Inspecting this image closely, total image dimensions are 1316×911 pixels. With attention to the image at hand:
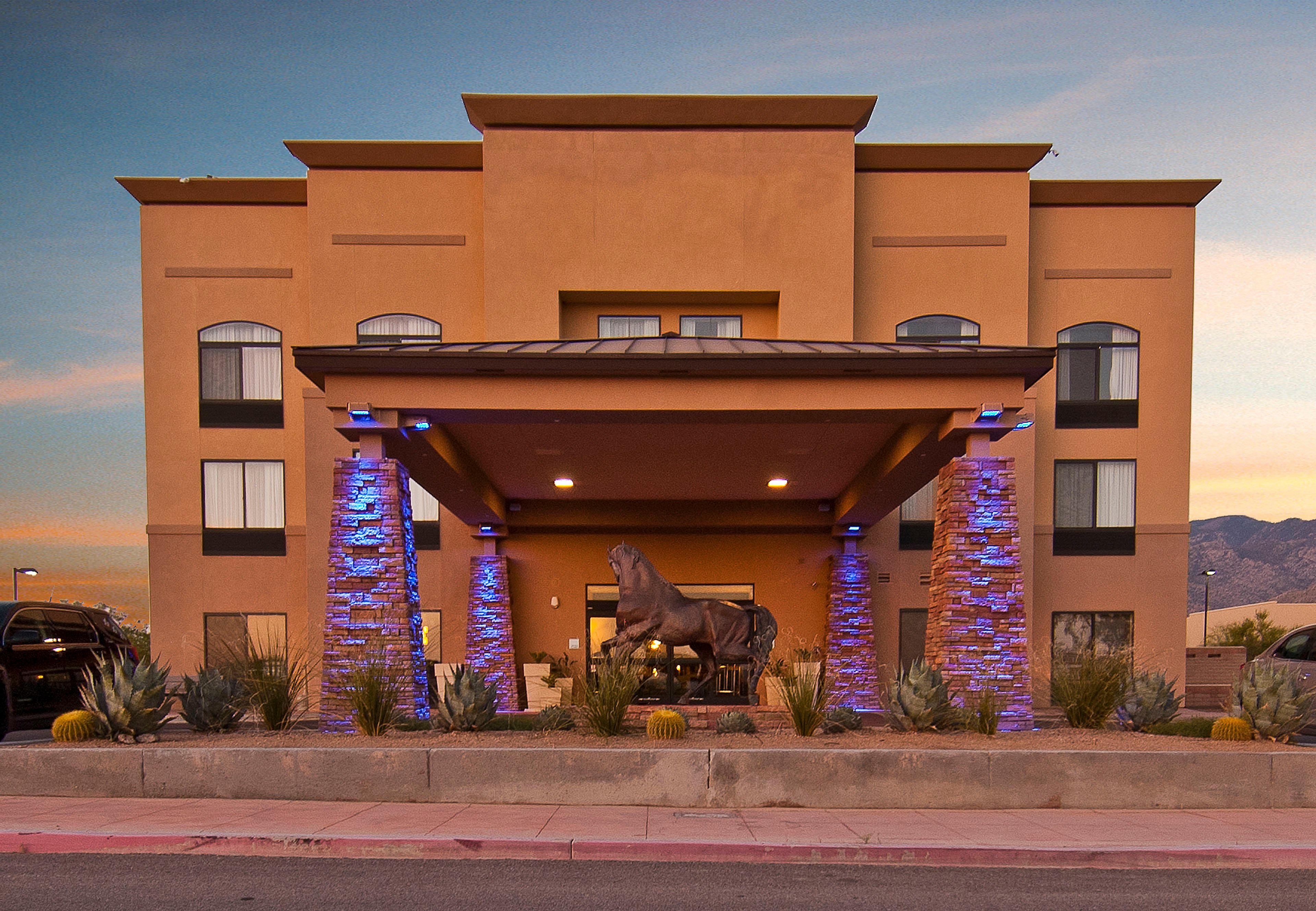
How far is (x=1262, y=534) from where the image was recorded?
505 ft

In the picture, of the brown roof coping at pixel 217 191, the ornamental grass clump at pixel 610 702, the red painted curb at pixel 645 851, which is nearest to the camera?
the red painted curb at pixel 645 851

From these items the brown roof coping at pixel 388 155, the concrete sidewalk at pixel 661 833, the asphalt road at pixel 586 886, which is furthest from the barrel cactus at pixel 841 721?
the brown roof coping at pixel 388 155

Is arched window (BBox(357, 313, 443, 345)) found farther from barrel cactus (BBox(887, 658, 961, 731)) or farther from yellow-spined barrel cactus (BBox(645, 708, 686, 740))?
barrel cactus (BBox(887, 658, 961, 731))

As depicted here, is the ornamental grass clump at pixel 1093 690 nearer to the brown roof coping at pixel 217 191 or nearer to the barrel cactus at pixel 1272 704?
the barrel cactus at pixel 1272 704

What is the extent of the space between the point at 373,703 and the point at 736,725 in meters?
4.21

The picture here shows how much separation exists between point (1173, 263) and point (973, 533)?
14.5m

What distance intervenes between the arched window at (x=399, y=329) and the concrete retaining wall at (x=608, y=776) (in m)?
13.7

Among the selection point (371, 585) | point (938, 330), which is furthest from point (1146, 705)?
point (938, 330)

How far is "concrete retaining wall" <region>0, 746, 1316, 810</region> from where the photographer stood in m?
8.70

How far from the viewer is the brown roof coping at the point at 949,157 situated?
21.3 m

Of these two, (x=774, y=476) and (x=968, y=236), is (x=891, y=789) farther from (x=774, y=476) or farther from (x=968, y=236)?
(x=968, y=236)

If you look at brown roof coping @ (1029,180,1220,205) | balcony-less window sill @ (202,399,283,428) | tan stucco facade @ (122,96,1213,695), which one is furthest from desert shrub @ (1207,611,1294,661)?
balcony-less window sill @ (202,399,283,428)

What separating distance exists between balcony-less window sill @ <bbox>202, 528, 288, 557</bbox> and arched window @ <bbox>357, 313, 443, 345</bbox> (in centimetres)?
564

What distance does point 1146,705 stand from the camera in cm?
1070
